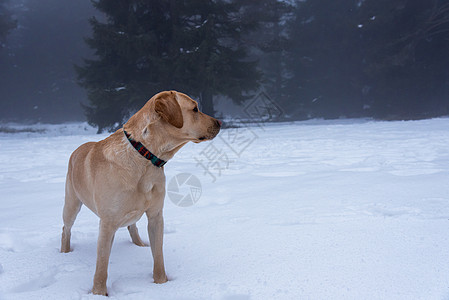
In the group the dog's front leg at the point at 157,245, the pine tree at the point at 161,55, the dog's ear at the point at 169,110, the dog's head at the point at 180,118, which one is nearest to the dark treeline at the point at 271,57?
the pine tree at the point at 161,55

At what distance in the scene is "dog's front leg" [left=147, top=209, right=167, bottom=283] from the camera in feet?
7.26

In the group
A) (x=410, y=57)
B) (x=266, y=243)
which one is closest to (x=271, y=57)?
(x=410, y=57)

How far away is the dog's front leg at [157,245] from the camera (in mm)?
2213

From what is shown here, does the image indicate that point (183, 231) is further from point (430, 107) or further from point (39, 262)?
point (430, 107)

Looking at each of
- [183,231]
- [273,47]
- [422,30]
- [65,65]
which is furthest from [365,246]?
[65,65]

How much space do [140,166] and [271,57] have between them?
38207 mm

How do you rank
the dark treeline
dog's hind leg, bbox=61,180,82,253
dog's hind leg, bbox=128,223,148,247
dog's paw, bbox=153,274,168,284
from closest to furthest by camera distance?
dog's paw, bbox=153,274,168,284 < dog's hind leg, bbox=61,180,82,253 < dog's hind leg, bbox=128,223,148,247 < the dark treeline

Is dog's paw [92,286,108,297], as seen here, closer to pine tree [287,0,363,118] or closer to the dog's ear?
the dog's ear

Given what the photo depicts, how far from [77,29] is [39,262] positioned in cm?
5807

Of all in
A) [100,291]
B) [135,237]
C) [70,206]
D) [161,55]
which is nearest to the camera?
[100,291]

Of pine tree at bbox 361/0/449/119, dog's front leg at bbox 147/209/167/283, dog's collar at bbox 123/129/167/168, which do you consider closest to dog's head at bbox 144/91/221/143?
dog's collar at bbox 123/129/167/168

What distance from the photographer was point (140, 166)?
82.2 inches

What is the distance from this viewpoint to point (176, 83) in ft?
65.1

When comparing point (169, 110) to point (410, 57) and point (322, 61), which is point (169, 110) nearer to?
point (410, 57)
